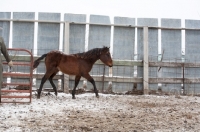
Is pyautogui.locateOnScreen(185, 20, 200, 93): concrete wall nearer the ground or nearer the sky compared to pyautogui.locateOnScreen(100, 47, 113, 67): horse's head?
nearer the sky

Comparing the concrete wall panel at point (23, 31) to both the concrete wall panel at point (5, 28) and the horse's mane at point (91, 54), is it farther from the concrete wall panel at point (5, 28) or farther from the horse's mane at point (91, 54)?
the horse's mane at point (91, 54)

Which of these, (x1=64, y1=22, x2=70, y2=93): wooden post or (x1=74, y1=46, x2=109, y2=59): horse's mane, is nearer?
(x1=74, y1=46, x2=109, y2=59): horse's mane

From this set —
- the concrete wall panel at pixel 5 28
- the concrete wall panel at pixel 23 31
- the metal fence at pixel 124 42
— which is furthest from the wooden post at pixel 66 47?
the concrete wall panel at pixel 5 28

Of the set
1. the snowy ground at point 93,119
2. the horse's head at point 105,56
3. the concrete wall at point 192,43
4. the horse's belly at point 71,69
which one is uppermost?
the concrete wall at point 192,43

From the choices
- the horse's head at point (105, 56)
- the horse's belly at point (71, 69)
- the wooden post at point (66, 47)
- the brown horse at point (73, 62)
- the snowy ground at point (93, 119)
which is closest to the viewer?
the snowy ground at point (93, 119)

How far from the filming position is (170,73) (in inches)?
336

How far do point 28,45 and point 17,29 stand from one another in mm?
689

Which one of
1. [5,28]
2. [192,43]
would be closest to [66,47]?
[5,28]

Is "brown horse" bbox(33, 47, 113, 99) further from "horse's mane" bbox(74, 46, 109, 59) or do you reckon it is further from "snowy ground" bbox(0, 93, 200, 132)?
"snowy ground" bbox(0, 93, 200, 132)

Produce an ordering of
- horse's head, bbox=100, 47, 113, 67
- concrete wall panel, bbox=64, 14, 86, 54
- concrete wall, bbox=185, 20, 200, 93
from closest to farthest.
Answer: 1. horse's head, bbox=100, 47, 113, 67
2. concrete wall panel, bbox=64, 14, 86, 54
3. concrete wall, bbox=185, 20, 200, 93

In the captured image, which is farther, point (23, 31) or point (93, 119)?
point (23, 31)

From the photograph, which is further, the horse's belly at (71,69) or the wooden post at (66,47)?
the wooden post at (66,47)

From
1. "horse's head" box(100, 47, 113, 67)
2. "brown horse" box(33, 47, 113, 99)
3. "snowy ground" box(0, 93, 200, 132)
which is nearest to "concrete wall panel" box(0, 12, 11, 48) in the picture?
"brown horse" box(33, 47, 113, 99)

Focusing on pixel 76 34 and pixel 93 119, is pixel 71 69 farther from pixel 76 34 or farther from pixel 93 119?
pixel 93 119
